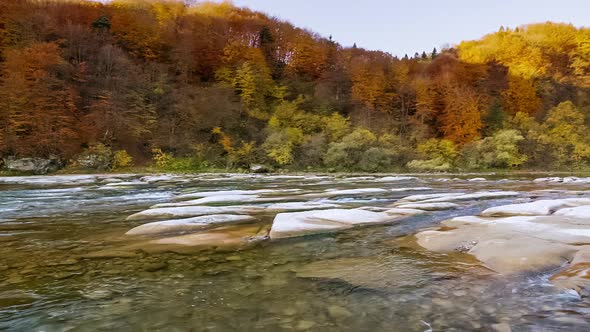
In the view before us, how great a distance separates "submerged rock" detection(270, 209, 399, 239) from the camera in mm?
6973

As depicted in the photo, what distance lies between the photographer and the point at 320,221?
304 inches

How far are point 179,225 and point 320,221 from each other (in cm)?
310

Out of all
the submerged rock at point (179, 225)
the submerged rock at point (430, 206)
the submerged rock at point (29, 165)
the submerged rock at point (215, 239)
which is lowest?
the submerged rock at point (430, 206)

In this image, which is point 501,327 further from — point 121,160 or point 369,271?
point 121,160

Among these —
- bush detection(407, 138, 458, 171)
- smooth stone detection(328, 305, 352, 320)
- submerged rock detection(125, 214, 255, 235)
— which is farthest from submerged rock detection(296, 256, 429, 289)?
bush detection(407, 138, 458, 171)

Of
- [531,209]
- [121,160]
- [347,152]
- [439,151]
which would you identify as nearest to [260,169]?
[347,152]

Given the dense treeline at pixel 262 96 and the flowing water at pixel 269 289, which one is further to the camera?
the dense treeline at pixel 262 96

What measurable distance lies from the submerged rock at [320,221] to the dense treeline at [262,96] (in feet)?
86.2

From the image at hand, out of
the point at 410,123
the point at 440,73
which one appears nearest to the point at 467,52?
the point at 440,73

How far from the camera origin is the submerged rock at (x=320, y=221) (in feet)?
22.9

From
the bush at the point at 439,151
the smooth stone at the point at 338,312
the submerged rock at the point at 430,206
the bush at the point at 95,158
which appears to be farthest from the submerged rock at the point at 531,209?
the bush at the point at 95,158

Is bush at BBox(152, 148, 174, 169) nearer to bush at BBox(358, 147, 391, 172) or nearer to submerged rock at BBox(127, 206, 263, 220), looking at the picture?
bush at BBox(358, 147, 391, 172)

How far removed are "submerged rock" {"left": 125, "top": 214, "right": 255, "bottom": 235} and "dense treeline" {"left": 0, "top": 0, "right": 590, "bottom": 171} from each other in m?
26.8

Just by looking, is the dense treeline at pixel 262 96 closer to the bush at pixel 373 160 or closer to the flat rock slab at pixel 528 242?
the bush at pixel 373 160
